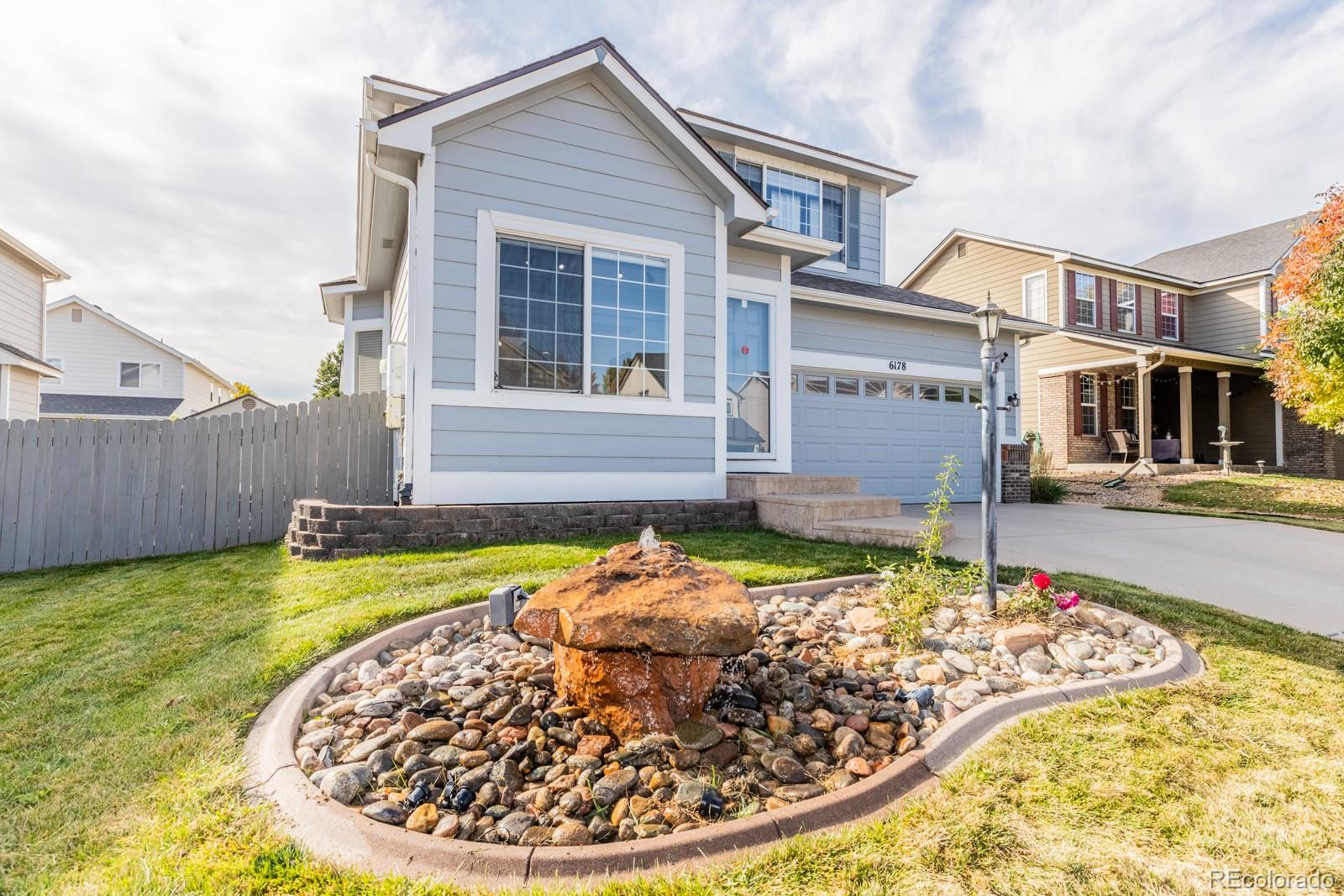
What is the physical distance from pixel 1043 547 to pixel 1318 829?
192 inches

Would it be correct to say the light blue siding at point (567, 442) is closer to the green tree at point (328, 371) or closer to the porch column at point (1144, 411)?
the porch column at point (1144, 411)

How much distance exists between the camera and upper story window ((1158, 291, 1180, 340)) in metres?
17.9

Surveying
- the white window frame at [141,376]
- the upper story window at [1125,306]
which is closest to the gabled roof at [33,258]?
the white window frame at [141,376]

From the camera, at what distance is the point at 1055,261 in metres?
15.9

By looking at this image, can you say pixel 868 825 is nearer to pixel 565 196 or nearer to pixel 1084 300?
pixel 565 196

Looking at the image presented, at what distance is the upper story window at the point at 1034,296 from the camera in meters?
16.4

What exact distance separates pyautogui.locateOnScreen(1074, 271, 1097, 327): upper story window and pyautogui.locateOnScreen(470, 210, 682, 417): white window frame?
14692 millimetres

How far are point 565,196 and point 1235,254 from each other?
22976mm

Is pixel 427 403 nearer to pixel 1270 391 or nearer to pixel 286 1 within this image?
pixel 286 1

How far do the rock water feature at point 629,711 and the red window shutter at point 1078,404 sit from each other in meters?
15.4

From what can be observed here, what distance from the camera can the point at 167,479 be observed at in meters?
6.25

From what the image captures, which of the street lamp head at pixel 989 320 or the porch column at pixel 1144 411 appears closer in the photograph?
the street lamp head at pixel 989 320

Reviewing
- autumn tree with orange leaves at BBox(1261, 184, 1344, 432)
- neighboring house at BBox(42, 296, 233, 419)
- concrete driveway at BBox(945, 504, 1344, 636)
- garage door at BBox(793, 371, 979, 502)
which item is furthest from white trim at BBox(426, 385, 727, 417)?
neighboring house at BBox(42, 296, 233, 419)

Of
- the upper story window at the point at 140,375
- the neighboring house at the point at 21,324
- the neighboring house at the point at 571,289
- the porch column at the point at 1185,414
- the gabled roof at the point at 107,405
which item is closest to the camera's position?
the neighboring house at the point at 571,289
